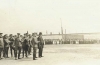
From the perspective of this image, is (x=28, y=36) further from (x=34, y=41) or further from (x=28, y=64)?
(x=28, y=64)

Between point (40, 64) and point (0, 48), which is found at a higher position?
point (0, 48)

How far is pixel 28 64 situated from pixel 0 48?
260 centimetres

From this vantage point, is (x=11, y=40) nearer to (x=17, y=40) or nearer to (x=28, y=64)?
(x=17, y=40)

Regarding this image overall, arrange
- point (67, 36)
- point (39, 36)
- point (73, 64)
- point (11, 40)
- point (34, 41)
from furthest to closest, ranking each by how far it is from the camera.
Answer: point (67, 36) → point (11, 40) → point (39, 36) → point (34, 41) → point (73, 64)

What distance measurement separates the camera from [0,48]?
11.1 m

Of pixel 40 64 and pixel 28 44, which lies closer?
pixel 40 64

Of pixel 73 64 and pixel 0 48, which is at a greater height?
pixel 0 48

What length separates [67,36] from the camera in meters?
43.0

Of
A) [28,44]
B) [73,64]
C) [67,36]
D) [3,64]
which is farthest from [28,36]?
[67,36]

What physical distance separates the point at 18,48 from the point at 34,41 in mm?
1111

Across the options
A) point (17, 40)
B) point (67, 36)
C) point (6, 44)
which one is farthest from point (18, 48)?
point (67, 36)

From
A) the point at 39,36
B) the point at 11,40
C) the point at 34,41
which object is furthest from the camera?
the point at 11,40

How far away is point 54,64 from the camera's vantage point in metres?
9.09

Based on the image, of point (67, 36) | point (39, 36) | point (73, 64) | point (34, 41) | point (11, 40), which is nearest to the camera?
point (73, 64)
